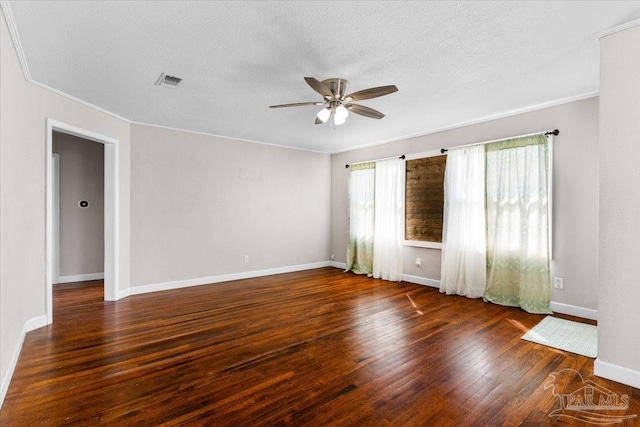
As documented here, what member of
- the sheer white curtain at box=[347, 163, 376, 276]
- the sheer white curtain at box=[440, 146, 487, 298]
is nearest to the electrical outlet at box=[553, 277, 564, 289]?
the sheer white curtain at box=[440, 146, 487, 298]

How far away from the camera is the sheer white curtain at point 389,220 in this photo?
5.58 meters

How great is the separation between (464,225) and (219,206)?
418 cm

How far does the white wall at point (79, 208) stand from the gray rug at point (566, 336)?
6.91 m

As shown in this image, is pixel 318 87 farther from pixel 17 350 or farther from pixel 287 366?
pixel 17 350

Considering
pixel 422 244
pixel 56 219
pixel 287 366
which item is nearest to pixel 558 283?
pixel 422 244

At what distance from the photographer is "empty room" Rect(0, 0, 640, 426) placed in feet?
6.83

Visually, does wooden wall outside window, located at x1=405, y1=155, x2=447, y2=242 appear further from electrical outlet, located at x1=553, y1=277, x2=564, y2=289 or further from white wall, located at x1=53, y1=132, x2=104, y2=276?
white wall, located at x1=53, y1=132, x2=104, y2=276

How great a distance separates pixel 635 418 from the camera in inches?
74.1

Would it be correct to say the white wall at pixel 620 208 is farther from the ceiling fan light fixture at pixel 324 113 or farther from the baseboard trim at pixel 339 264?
the baseboard trim at pixel 339 264

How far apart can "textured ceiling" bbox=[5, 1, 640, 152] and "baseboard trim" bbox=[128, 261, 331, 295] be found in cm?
267

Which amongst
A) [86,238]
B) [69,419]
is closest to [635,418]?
[69,419]

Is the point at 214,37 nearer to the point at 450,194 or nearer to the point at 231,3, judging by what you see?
the point at 231,3

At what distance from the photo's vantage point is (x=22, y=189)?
9.15ft

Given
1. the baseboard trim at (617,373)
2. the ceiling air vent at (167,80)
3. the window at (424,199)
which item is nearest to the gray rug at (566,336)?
the baseboard trim at (617,373)
